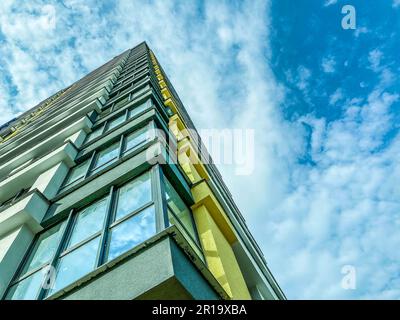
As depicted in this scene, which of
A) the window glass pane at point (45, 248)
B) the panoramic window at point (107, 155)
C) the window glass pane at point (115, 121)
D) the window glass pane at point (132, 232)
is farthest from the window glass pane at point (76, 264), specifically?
the window glass pane at point (115, 121)

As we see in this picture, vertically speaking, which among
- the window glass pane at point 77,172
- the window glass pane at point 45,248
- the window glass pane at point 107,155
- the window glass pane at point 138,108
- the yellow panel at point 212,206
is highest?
the window glass pane at point 45,248

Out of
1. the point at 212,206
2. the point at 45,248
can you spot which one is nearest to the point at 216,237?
the point at 212,206

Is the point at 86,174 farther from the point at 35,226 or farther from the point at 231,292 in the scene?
the point at 231,292

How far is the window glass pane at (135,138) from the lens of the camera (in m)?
9.91

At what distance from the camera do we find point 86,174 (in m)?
9.28

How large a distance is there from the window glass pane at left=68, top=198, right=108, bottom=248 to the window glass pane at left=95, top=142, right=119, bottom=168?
104 inches

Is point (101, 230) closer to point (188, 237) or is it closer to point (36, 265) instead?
point (36, 265)

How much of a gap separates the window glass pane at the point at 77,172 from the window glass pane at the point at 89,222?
7.89 feet

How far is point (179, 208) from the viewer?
7820 millimetres

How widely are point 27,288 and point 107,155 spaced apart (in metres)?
4.92

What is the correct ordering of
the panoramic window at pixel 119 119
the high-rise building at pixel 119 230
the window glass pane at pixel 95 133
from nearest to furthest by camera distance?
the high-rise building at pixel 119 230, the window glass pane at pixel 95 133, the panoramic window at pixel 119 119

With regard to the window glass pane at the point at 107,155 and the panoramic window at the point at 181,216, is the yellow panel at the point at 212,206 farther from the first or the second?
the window glass pane at the point at 107,155
